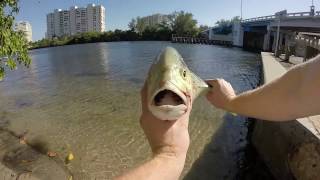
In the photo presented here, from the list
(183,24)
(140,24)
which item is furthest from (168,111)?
(140,24)

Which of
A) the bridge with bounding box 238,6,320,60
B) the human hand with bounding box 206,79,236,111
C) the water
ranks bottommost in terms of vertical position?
the water

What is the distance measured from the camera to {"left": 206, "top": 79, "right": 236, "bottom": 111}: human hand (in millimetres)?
2473

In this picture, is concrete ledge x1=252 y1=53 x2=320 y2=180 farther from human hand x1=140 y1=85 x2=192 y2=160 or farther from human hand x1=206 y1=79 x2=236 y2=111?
human hand x1=140 y1=85 x2=192 y2=160

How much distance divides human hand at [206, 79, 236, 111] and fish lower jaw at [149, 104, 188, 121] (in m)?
0.83

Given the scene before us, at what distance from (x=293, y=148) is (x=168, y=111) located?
7.19 metres

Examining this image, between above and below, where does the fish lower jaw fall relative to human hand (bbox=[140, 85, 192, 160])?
above

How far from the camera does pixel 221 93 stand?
2.49 meters

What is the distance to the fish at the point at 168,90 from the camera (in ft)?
5.44

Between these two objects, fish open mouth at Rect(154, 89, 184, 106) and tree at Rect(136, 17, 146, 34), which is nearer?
fish open mouth at Rect(154, 89, 184, 106)

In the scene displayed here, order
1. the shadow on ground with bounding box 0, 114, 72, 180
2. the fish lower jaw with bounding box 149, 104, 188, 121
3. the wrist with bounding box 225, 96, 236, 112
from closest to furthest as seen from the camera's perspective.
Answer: the fish lower jaw with bounding box 149, 104, 188, 121 → the wrist with bounding box 225, 96, 236, 112 → the shadow on ground with bounding box 0, 114, 72, 180

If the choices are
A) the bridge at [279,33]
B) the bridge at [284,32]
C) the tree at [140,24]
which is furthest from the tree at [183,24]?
the bridge at [284,32]

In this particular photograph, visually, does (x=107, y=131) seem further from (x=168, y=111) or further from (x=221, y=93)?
(x=168, y=111)

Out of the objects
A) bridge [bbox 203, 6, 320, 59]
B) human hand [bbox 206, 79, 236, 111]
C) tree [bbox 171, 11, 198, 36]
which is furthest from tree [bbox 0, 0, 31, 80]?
tree [bbox 171, 11, 198, 36]

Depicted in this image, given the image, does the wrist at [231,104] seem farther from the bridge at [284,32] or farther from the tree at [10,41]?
the bridge at [284,32]
